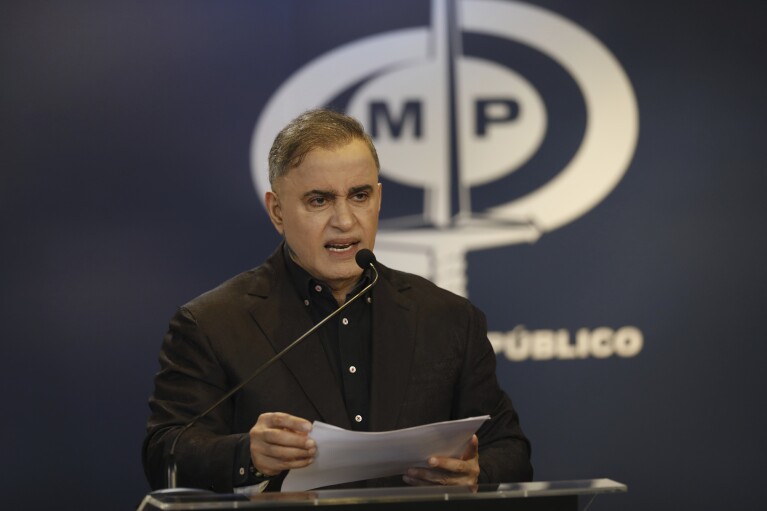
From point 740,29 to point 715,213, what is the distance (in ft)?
2.65

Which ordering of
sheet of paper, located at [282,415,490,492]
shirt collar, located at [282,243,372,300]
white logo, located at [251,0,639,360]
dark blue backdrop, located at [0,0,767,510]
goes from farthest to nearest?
white logo, located at [251,0,639,360] < dark blue backdrop, located at [0,0,767,510] < shirt collar, located at [282,243,372,300] < sheet of paper, located at [282,415,490,492]

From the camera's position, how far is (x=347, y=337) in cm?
266

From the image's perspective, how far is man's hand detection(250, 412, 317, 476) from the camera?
206cm

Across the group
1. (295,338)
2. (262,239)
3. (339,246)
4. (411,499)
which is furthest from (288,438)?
(262,239)

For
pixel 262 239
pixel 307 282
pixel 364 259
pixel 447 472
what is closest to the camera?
pixel 447 472

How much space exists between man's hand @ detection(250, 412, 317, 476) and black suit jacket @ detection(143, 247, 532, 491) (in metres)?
0.24

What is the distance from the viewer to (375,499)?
181 cm

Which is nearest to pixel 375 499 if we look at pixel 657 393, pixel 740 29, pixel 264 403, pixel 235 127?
pixel 264 403

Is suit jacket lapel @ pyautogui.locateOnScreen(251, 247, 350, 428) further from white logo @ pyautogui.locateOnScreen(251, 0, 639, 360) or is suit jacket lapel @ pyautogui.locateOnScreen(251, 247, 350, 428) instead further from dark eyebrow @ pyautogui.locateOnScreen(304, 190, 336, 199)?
white logo @ pyautogui.locateOnScreen(251, 0, 639, 360)

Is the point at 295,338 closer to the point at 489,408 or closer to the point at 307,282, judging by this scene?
the point at 307,282

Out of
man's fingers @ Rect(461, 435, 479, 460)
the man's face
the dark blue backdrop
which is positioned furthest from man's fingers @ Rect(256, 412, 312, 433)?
the dark blue backdrop

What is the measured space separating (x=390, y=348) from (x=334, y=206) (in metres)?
0.37

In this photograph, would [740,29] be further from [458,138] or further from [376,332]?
[376,332]

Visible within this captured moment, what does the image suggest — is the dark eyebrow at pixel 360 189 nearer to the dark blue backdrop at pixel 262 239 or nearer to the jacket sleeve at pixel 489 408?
the jacket sleeve at pixel 489 408
